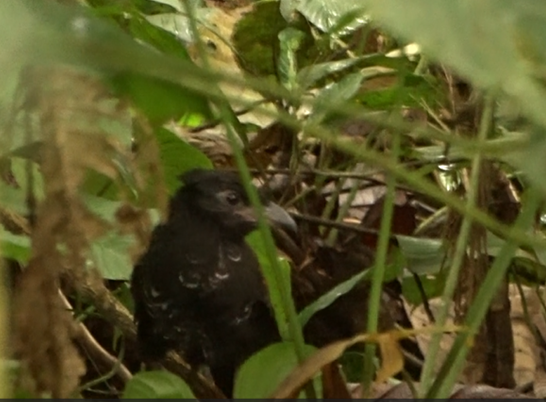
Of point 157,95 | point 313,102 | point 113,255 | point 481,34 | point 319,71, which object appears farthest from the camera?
point 319,71

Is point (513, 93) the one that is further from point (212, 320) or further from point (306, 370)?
point (212, 320)

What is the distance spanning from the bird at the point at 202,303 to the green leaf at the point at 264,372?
0.61 metres

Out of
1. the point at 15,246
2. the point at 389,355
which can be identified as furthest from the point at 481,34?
the point at 15,246

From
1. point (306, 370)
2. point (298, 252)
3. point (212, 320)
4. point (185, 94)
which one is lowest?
point (212, 320)

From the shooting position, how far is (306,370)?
0.67 metres

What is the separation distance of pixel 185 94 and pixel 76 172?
0.08m

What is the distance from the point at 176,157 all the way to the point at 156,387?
827mm

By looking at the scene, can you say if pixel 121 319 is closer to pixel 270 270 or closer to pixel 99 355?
pixel 99 355

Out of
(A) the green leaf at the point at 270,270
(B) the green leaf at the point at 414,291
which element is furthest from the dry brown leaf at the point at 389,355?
(B) the green leaf at the point at 414,291

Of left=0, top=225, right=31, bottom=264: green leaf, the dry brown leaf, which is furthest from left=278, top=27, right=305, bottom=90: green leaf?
the dry brown leaf

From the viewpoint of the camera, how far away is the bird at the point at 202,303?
1456 millimetres

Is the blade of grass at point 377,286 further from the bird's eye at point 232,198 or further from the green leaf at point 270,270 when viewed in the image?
the bird's eye at point 232,198

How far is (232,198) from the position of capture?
1624 mm

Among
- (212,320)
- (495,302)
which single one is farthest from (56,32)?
(495,302)
